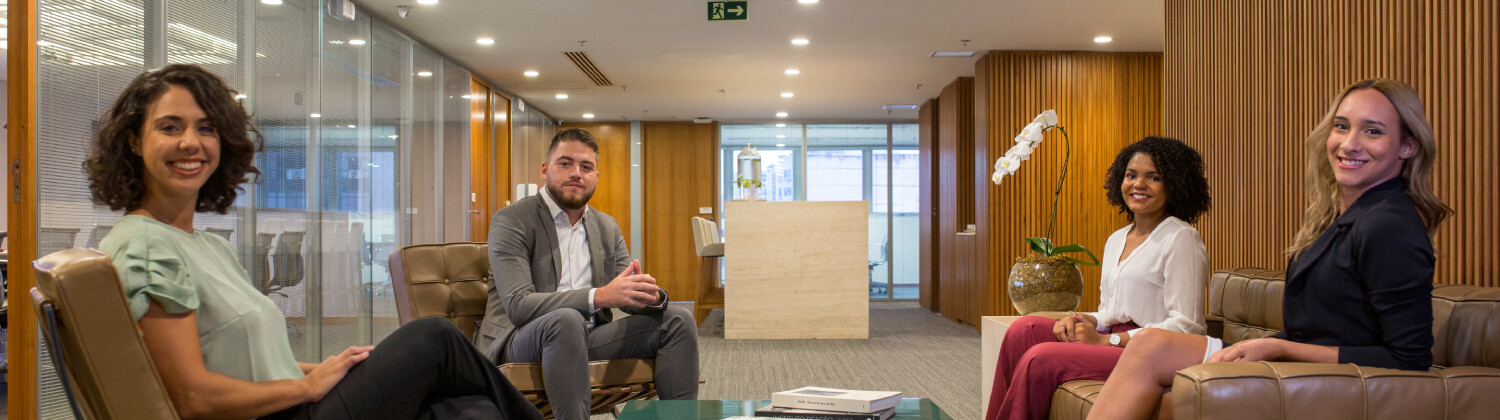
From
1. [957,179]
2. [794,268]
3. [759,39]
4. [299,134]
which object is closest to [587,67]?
[759,39]

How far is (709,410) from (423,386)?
0.77 m

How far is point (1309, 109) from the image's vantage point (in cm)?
306

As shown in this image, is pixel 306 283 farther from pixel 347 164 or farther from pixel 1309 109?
pixel 1309 109

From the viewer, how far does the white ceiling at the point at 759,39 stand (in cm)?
593

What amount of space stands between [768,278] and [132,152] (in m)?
5.43

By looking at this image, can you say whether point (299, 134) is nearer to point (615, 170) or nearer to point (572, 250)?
point (572, 250)

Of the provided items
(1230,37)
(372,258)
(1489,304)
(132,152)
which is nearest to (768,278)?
(372,258)

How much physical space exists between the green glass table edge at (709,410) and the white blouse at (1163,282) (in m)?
0.67

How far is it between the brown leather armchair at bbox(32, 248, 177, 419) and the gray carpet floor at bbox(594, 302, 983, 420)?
9.25 feet

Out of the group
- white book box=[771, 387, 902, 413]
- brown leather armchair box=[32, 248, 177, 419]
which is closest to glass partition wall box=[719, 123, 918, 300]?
white book box=[771, 387, 902, 413]

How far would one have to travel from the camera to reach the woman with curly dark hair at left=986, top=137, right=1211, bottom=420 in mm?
2410

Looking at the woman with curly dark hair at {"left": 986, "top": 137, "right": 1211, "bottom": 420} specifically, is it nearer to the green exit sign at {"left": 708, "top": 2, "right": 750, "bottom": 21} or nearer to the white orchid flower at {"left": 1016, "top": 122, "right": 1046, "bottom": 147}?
the white orchid flower at {"left": 1016, "top": 122, "right": 1046, "bottom": 147}

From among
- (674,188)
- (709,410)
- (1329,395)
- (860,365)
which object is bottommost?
(860,365)

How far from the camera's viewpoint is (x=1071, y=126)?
724cm
